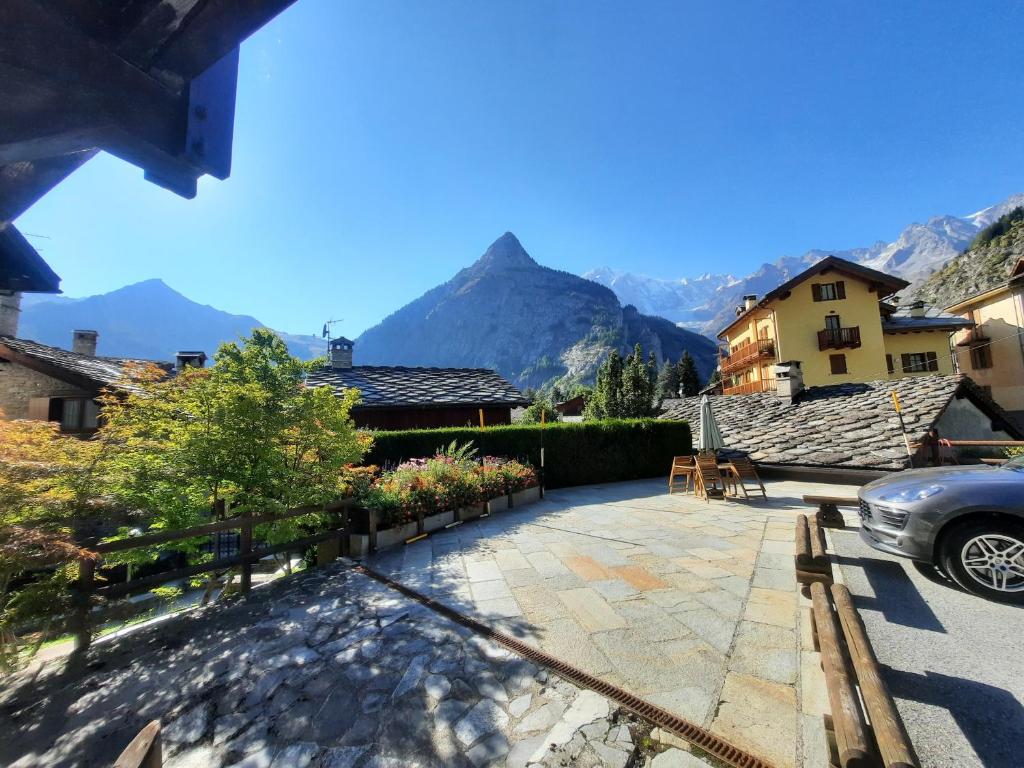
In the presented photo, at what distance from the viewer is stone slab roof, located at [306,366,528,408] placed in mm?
15027

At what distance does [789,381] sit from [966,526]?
38.4ft

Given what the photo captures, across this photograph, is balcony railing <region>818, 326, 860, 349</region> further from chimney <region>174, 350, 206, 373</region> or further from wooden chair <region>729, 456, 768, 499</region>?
chimney <region>174, 350, 206, 373</region>

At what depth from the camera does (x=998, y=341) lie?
77.0ft

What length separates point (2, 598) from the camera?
3217 millimetres

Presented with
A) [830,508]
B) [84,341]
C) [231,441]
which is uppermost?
[84,341]

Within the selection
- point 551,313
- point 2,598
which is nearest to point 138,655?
point 2,598

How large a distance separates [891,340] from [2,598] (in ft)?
125

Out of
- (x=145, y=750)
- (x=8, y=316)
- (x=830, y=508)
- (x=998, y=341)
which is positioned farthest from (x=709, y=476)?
(x=998, y=341)

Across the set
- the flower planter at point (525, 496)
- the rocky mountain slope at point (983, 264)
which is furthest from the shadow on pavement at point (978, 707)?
the rocky mountain slope at point (983, 264)

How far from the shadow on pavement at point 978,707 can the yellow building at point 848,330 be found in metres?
25.7

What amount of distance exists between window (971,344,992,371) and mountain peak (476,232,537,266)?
147992 millimetres

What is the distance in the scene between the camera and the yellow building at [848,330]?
25.3 meters

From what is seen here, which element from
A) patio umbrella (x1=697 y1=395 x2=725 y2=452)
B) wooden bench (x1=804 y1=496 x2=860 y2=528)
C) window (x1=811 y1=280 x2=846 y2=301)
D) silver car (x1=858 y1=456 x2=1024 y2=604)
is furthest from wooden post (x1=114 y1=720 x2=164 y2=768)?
window (x1=811 y1=280 x2=846 y2=301)

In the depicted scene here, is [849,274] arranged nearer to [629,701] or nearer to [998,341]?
[998,341]
